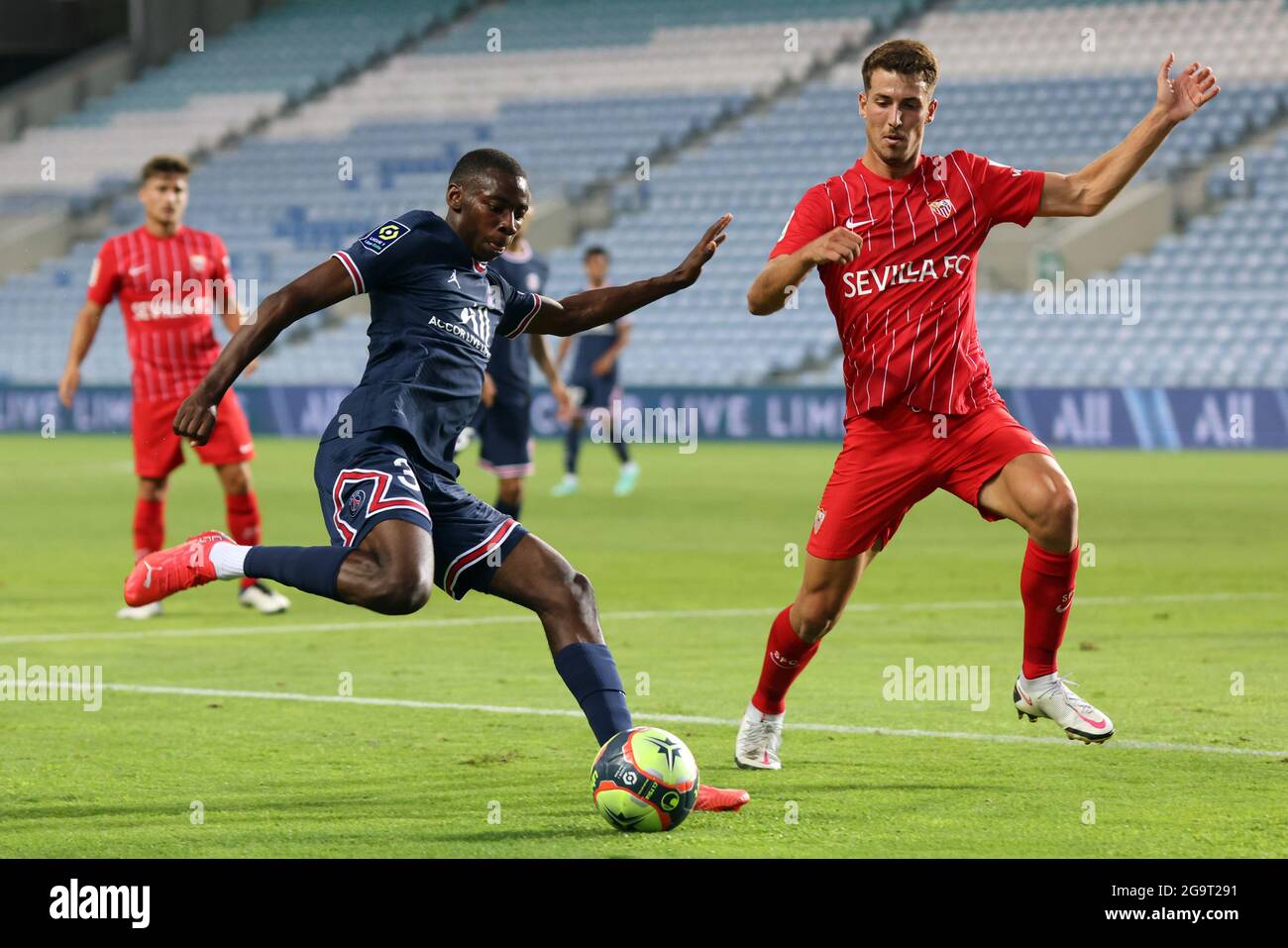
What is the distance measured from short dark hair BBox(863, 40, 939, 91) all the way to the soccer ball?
2266 mm

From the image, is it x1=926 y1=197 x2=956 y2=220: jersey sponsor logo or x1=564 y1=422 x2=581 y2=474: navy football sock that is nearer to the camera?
x1=926 y1=197 x2=956 y2=220: jersey sponsor logo

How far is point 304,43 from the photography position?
143 feet

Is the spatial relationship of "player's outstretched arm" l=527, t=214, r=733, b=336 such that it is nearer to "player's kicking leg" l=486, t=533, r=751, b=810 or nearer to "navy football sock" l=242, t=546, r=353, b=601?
"player's kicking leg" l=486, t=533, r=751, b=810

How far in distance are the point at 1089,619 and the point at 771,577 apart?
9.02 ft

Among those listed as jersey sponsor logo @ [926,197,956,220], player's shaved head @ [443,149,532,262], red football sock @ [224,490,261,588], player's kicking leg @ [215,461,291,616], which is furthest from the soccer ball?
red football sock @ [224,490,261,588]

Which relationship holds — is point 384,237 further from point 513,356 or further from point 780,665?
point 513,356

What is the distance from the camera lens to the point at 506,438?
13266mm

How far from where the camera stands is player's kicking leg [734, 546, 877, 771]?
6484 mm

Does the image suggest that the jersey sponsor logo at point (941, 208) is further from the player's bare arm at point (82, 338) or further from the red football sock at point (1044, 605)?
the player's bare arm at point (82, 338)

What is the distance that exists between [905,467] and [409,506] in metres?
1.66

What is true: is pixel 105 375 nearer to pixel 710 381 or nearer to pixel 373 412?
pixel 710 381

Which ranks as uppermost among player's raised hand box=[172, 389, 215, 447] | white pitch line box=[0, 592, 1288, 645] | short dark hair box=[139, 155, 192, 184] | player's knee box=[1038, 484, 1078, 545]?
short dark hair box=[139, 155, 192, 184]

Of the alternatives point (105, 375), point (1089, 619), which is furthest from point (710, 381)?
point (1089, 619)

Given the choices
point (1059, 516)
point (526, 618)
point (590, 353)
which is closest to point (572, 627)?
point (1059, 516)
